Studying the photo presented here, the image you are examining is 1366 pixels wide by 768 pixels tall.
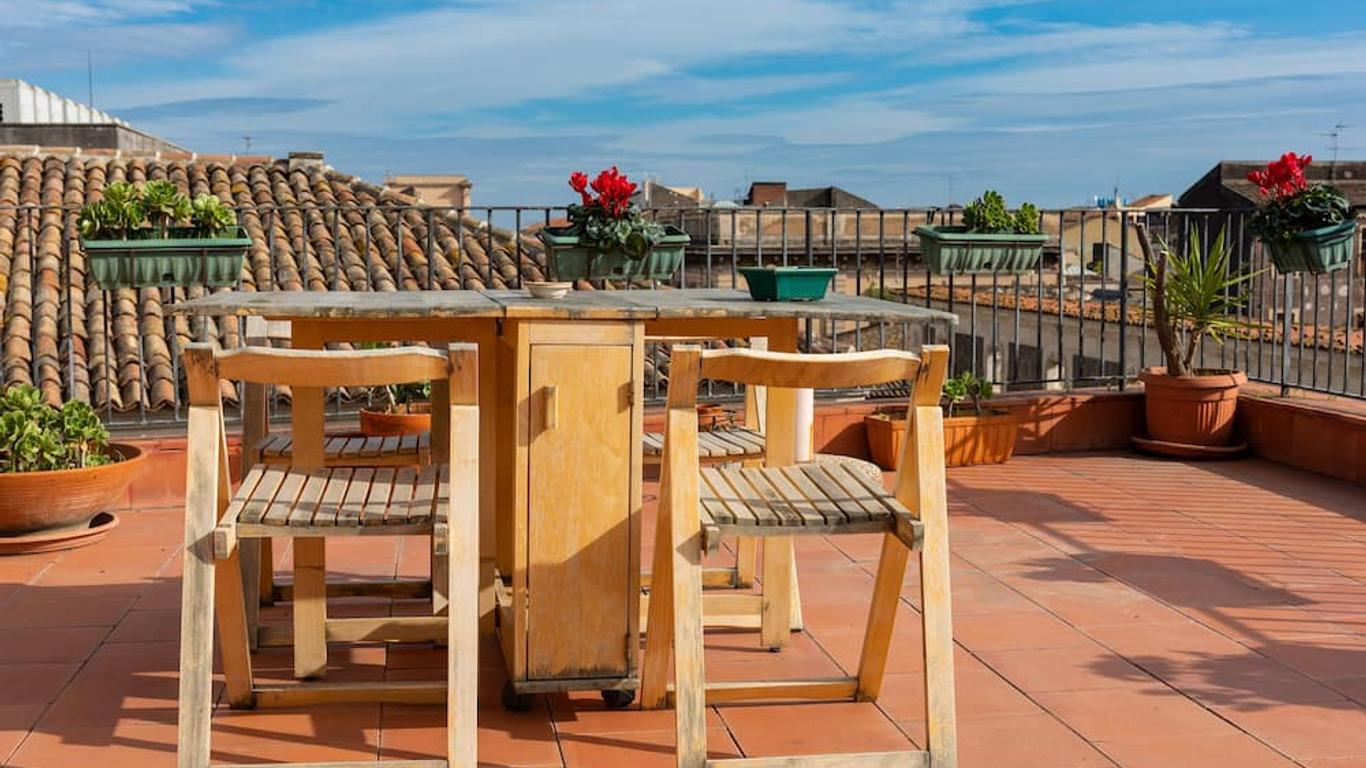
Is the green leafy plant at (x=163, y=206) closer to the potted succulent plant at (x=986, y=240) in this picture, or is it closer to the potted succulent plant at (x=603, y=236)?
the potted succulent plant at (x=603, y=236)

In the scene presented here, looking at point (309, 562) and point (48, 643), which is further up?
point (309, 562)

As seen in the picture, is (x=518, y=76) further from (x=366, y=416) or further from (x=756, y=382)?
(x=756, y=382)

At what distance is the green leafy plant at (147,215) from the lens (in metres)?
4.52

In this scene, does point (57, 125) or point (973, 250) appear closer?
point (973, 250)

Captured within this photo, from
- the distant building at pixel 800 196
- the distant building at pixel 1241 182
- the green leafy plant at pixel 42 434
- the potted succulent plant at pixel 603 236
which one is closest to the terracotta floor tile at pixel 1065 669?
the potted succulent plant at pixel 603 236

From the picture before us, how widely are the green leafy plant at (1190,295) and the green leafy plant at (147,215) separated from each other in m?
4.46

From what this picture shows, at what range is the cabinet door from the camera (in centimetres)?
329

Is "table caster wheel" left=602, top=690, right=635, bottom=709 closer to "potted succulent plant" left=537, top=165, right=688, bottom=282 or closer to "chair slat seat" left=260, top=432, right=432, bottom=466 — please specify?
"chair slat seat" left=260, top=432, right=432, bottom=466

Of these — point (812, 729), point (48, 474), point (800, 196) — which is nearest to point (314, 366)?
point (812, 729)

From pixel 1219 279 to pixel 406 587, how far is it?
4435 millimetres

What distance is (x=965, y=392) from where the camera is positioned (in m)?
6.99

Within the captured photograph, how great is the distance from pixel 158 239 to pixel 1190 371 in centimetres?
494

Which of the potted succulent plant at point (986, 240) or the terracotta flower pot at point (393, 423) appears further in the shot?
the terracotta flower pot at point (393, 423)

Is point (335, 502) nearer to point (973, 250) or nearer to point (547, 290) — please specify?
point (547, 290)
